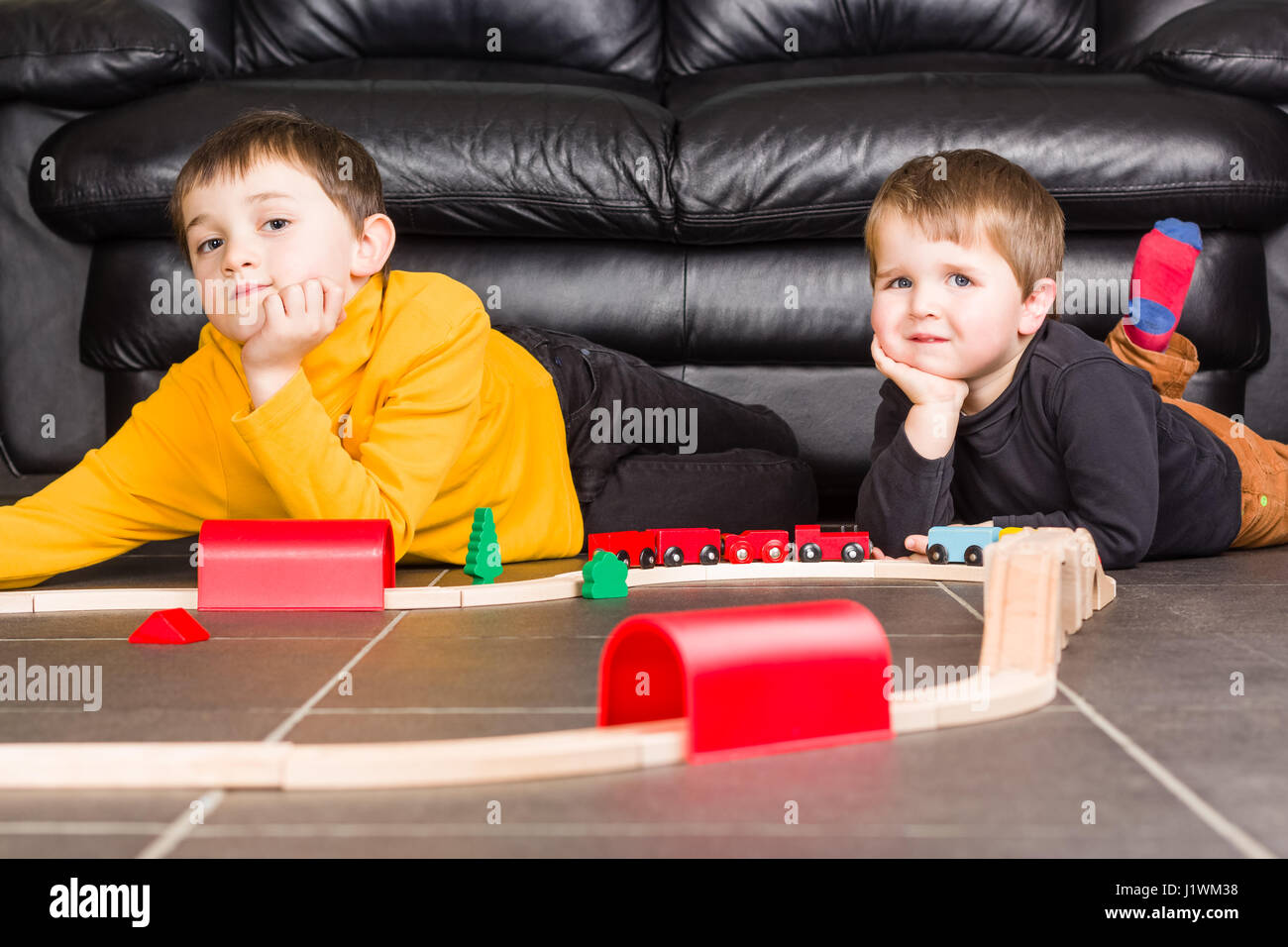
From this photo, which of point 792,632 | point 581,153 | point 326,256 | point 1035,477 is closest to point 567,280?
point 581,153

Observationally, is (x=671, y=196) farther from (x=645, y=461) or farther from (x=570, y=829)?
(x=570, y=829)

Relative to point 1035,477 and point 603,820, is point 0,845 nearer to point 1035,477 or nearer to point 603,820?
point 603,820

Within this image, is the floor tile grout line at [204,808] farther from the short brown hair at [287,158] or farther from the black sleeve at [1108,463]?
the black sleeve at [1108,463]

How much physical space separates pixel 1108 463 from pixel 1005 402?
13 centimetres

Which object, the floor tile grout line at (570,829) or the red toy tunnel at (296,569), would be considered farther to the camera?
the red toy tunnel at (296,569)

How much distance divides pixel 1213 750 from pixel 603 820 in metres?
0.31

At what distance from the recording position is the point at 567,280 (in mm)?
1747

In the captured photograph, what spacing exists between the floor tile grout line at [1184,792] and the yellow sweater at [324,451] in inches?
28.6

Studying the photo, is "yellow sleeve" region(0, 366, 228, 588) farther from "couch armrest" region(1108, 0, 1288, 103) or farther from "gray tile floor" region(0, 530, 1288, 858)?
"couch armrest" region(1108, 0, 1288, 103)

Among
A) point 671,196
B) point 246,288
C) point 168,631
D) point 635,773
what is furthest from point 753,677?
point 671,196

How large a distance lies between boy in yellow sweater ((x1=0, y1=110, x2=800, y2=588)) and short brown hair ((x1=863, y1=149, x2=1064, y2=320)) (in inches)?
19.0

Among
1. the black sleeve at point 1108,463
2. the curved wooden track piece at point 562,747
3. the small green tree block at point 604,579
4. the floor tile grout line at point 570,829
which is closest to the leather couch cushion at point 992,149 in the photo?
the black sleeve at point 1108,463

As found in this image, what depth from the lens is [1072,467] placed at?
132 cm

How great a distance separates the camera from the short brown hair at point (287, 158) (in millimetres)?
1239
